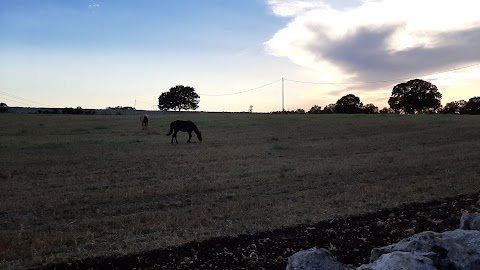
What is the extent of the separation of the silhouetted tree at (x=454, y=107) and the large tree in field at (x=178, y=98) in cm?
6238

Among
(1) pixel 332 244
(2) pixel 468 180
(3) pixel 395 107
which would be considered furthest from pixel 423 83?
(1) pixel 332 244

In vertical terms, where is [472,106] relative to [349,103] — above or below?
below

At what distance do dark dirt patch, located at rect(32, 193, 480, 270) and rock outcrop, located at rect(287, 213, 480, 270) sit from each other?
203cm

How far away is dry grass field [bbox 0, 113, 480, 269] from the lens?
9391 millimetres

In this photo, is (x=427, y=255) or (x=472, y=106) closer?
(x=427, y=255)

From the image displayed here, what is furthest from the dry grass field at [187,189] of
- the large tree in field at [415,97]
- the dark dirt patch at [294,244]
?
the large tree in field at [415,97]

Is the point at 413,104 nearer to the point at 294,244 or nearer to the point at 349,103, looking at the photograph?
the point at 349,103

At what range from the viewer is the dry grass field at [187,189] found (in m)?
9.39

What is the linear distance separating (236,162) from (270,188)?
21.2 ft

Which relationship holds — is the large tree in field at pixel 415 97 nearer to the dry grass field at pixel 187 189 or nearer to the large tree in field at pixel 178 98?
the large tree in field at pixel 178 98

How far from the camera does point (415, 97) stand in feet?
309

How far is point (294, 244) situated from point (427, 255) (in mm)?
3784

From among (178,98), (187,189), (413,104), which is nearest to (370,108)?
(413,104)

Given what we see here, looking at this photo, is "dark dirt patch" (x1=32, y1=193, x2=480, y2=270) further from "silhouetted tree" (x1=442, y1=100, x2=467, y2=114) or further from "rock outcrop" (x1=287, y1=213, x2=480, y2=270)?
"silhouetted tree" (x1=442, y1=100, x2=467, y2=114)
